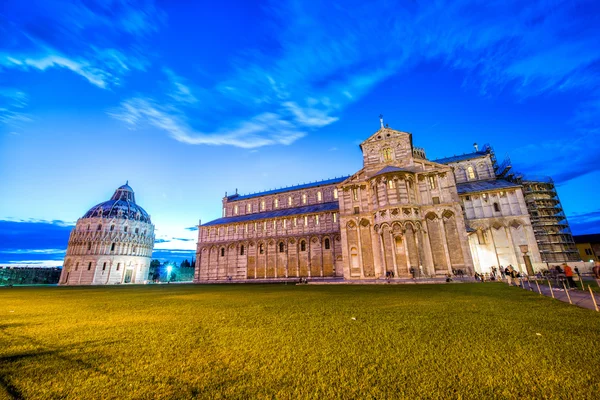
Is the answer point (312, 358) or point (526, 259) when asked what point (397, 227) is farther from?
point (312, 358)

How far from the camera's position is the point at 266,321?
22.1 ft

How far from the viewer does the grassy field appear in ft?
9.52

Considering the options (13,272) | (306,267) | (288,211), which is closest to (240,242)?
(288,211)

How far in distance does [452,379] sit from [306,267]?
38944mm

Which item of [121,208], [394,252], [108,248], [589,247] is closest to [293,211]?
[394,252]

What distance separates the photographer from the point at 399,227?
26219 millimetres

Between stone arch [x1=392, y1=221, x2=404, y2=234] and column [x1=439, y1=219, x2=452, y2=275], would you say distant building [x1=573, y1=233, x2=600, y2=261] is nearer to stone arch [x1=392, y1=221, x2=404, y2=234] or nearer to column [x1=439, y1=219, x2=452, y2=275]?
column [x1=439, y1=219, x2=452, y2=275]

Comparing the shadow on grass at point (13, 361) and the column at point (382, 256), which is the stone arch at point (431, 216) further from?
the shadow on grass at point (13, 361)

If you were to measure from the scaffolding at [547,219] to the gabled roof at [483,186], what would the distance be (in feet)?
22.9

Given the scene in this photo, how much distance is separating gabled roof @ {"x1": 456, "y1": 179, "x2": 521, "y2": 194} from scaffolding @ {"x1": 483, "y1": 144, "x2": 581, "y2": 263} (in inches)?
275

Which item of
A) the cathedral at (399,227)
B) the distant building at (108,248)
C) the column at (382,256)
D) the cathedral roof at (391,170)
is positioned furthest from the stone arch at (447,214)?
the distant building at (108,248)

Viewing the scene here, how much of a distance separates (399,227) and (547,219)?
1248 inches

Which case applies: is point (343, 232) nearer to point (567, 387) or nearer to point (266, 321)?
point (266, 321)

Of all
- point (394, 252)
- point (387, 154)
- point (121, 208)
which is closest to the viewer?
point (394, 252)
